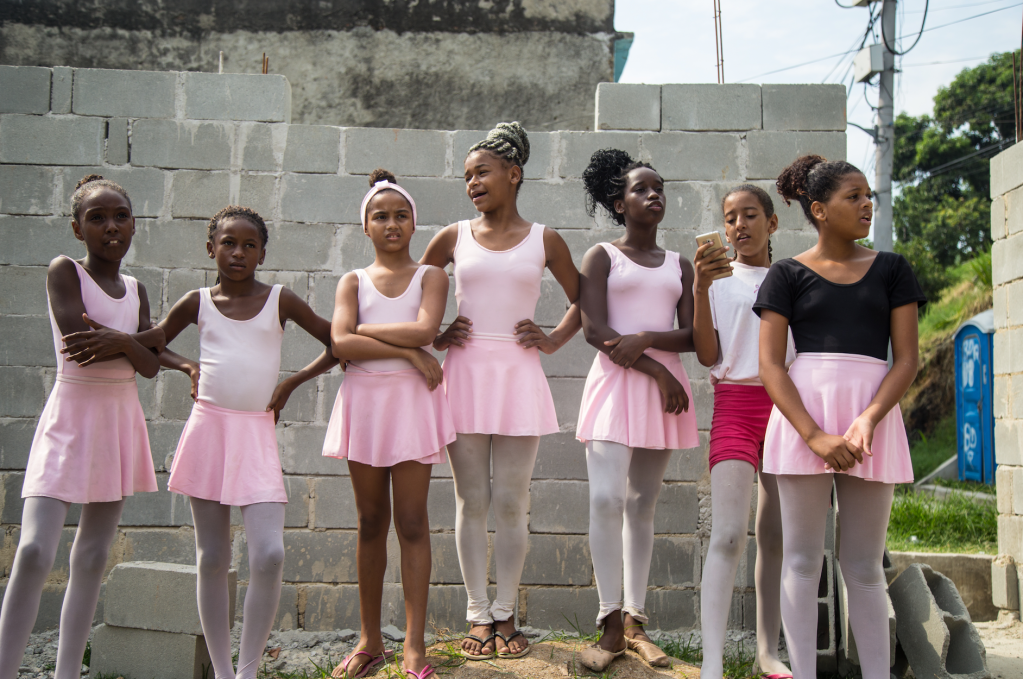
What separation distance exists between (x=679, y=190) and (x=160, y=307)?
105 inches

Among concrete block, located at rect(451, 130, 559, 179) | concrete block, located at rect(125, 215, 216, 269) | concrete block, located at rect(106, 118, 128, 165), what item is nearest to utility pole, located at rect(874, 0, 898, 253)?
concrete block, located at rect(451, 130, 559, 179)

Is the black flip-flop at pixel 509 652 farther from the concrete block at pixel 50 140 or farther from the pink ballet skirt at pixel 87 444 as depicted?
the concrete block at pixel 50 140

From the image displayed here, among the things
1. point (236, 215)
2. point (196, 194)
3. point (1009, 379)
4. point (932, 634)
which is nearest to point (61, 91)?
point (196, 194)

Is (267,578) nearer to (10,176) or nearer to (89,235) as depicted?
(89,235)

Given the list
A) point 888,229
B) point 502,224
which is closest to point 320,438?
point 502,224

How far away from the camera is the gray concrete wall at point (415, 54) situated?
6902 millimetres

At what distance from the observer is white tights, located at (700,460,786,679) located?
2895mm

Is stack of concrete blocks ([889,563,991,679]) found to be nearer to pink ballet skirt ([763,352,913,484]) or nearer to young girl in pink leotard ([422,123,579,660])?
pink ballet skirt ([763,352,913,484])

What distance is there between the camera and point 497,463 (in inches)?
128

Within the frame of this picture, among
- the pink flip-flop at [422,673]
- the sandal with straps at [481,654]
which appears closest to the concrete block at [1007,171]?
the sandal with straps at [481,654]

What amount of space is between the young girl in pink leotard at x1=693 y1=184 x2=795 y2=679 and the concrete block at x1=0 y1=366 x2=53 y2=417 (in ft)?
10.5

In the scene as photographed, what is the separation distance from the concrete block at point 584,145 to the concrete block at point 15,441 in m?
2.94

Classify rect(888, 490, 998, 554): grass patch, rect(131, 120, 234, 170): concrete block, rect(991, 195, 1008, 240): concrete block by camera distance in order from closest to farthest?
rect(131, 120, 234, 170): concrete block → rect(991, 195, 1008, 240): concrete block → rect(888, 490, 998, 554): grass patch

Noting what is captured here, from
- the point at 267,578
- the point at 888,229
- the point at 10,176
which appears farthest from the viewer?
the point at 888,229
